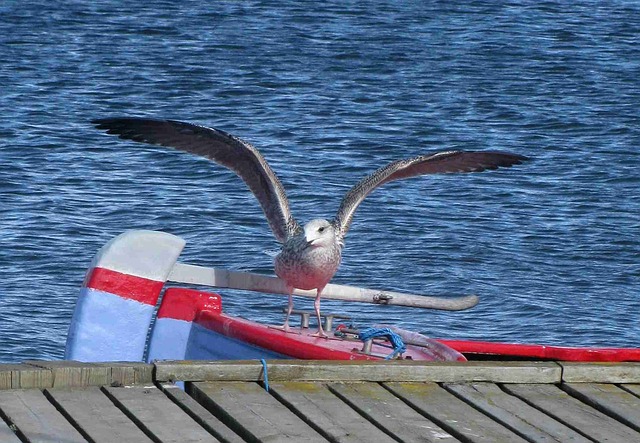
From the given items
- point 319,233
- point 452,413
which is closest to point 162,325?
point 319,233

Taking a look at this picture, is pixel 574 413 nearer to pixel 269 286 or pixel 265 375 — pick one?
pixel 265 375

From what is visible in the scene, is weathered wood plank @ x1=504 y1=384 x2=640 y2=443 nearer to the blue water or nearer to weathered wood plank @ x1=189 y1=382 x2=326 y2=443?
weathered wood plank @ x1=189 y1=382 x2=326 y2=443

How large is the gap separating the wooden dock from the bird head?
2.22m

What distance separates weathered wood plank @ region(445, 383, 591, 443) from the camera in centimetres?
525

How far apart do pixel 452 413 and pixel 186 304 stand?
8.81 feet

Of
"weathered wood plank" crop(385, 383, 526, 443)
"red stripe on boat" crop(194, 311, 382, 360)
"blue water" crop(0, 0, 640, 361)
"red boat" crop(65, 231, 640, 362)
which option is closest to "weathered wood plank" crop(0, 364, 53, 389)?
"weathered wood plank" crop(385, 383, 526, 443)

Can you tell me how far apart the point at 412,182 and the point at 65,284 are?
5180mm

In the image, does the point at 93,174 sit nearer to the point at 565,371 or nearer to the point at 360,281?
the point at 360,281

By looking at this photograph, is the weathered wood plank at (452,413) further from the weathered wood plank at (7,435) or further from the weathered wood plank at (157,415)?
the weathered wood plank at (7,435)

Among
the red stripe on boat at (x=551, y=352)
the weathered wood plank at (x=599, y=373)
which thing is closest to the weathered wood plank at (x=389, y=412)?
the weathered wood plank at (x=599, y=373)

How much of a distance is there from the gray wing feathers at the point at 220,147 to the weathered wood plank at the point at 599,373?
9.95 feet

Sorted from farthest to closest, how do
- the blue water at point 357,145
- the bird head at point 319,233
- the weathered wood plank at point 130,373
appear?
the blue water at point 357,145 → the bird head at point 319,233 → the weathered wood plank at point 130,373

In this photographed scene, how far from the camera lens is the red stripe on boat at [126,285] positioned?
7.64 m

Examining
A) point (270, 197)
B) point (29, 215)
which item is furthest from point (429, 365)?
point (29, 215)
